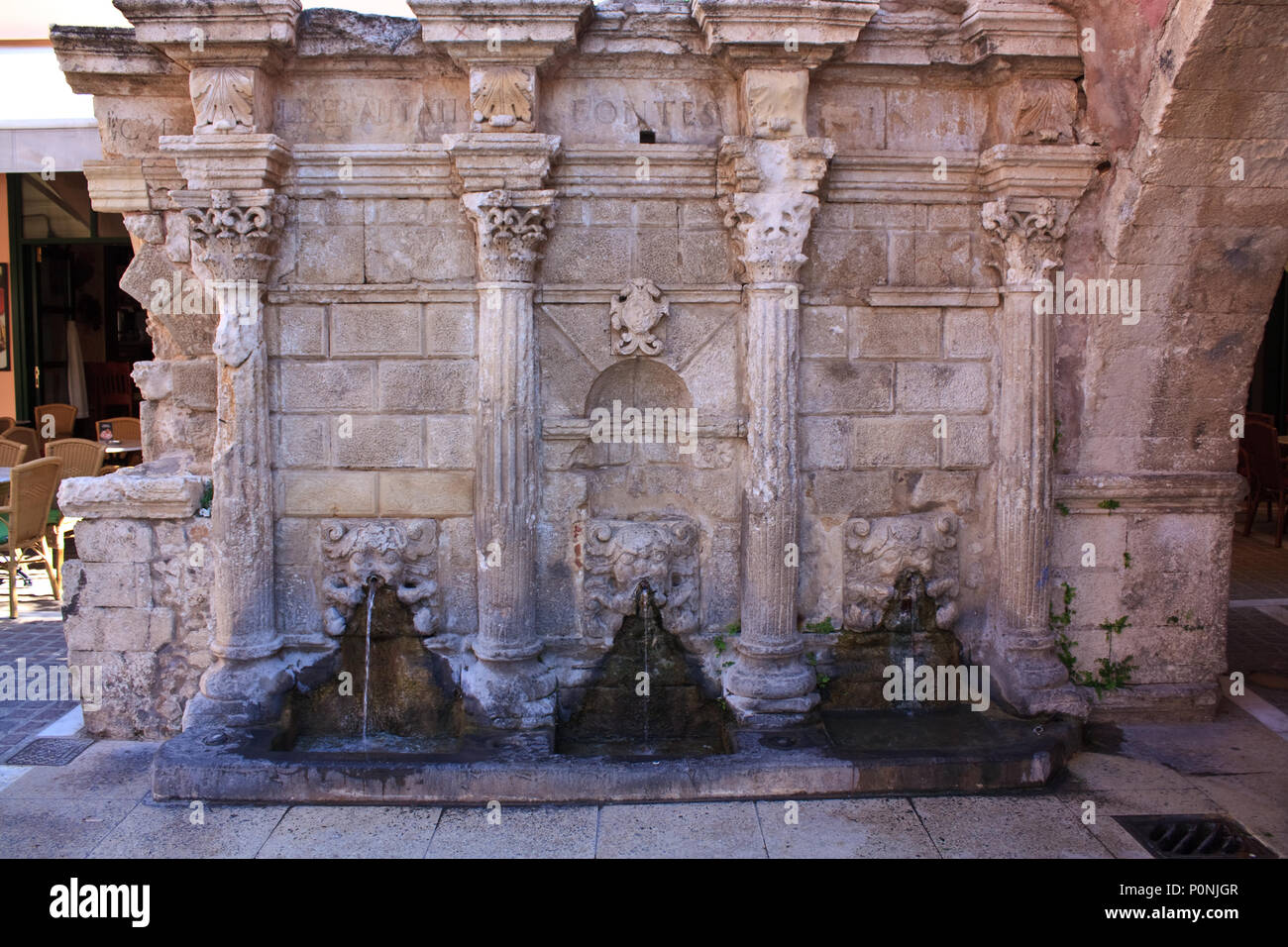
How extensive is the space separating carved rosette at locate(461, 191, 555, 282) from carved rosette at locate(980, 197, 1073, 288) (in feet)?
6.94

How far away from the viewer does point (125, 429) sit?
32.8 feet

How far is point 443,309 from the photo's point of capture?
5.07 meters

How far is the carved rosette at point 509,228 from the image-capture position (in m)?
4.79

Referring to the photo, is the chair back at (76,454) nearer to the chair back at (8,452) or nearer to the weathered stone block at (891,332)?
the chair back at (8,452)

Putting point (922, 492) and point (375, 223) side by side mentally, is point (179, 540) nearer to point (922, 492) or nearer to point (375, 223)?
point (375, 223)

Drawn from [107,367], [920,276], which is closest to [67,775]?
[920,276]

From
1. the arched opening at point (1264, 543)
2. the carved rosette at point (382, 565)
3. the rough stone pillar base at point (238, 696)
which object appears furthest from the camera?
the arched opening at point (1264, 543)

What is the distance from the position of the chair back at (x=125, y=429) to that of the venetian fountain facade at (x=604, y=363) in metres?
5.12

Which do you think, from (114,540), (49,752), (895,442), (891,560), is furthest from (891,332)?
(49,752)

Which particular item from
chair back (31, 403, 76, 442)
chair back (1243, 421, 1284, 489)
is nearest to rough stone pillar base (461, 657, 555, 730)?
chair back (1243, 421, 1284, 489)

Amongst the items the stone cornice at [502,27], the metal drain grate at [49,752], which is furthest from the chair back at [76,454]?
the stone cornice at [502,27]

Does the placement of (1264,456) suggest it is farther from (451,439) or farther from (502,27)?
(502,27)

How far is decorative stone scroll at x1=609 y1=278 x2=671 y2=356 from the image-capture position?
5023 millimetres

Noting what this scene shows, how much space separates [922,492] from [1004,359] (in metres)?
0.76
